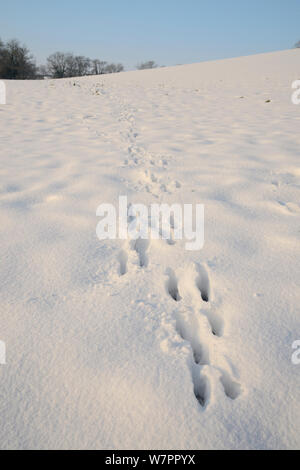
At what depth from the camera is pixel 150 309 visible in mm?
1670

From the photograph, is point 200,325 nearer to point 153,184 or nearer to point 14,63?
point 153,184

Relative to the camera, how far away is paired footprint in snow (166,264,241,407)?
4.32ft

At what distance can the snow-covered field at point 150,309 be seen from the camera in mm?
1175

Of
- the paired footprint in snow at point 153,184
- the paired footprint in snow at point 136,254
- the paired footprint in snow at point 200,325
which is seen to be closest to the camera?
the paired footprint in snow at point 200,325

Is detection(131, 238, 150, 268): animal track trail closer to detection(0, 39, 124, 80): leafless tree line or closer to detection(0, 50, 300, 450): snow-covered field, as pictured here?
detection(0, 50, 300, 450): snow-covered field

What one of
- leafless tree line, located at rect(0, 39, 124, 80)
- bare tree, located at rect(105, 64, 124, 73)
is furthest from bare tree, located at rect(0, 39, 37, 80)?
bare tree, located at rect(105, 64, 124, 73)

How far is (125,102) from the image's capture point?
8742 millimetres

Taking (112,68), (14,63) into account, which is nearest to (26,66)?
(14,63)

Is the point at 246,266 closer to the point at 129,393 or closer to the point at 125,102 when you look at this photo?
the point at 129,393

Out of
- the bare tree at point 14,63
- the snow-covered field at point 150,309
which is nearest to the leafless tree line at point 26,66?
the bare tree at point 14,63

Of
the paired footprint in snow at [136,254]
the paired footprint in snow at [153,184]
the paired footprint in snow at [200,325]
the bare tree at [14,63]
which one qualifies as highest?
the bare tree at [14,63]

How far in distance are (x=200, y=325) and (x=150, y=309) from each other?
0.31 meters

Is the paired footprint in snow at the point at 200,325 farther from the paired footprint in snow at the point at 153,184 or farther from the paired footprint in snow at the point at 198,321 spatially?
the paired footprint in snow at the point at 153,184
